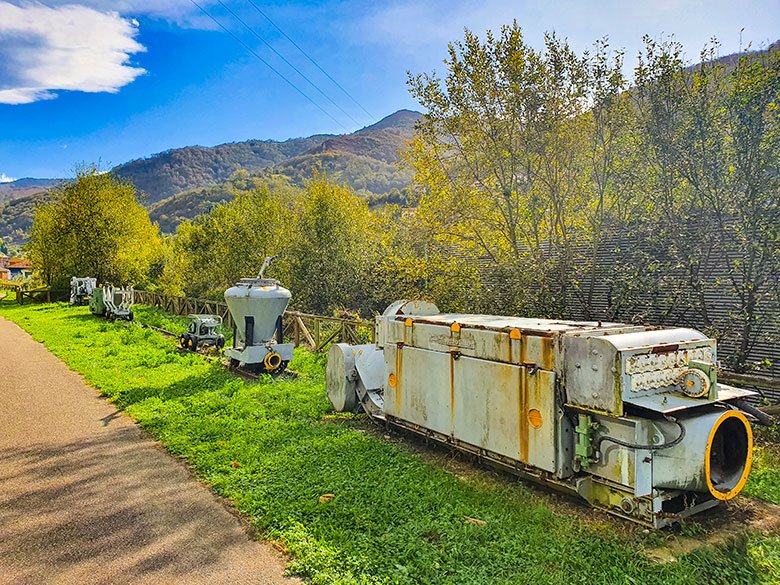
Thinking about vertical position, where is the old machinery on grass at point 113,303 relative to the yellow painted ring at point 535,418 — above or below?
above

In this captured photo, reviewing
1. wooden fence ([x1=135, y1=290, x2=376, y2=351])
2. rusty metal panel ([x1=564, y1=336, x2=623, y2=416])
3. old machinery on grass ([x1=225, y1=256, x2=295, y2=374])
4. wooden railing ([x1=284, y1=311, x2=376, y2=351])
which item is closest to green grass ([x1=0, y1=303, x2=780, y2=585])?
rusty metal panel ([x1=564, y1=336, x2=623, y2=416])

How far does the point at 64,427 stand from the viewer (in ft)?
25.7

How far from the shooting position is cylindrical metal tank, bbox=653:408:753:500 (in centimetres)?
430

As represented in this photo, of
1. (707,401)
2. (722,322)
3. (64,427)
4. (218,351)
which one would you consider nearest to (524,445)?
(707,401)

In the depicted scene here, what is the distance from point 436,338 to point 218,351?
9516 millimetres

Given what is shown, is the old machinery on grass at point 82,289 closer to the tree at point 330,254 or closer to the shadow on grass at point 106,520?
the tree at point 330,254

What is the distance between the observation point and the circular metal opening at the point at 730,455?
4.46 m

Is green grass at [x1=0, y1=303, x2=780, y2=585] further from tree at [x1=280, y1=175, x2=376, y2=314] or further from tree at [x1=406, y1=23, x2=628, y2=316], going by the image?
tree at [x1=280, y1=175, x2=376, y2=314]

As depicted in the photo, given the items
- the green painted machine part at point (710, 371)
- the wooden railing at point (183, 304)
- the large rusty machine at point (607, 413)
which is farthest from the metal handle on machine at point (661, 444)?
the wooden railing at point (183, 304)

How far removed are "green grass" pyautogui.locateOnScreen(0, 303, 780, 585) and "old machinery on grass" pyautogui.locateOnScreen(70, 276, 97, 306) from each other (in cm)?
2409

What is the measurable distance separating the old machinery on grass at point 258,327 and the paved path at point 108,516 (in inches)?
124

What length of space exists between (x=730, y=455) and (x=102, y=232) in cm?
3565

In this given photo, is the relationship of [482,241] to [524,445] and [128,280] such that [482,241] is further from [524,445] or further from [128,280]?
[128,280]

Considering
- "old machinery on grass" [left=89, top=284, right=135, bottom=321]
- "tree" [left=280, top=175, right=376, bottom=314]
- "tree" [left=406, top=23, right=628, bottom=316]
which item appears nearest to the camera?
"tree" [left=406, top=23, right=628, bottom=316]
